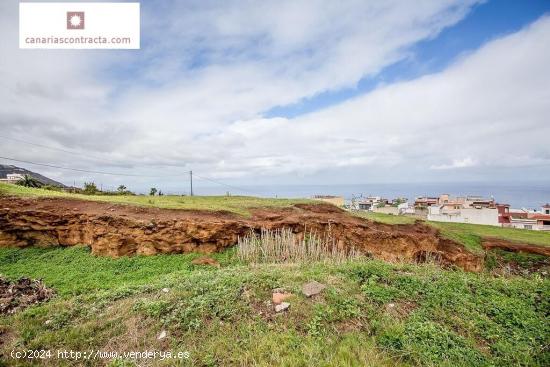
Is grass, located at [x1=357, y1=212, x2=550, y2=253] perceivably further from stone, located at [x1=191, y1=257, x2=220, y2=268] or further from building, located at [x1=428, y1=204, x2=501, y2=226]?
building, located at [x1=428, y1=204, x2=501, y2=226]

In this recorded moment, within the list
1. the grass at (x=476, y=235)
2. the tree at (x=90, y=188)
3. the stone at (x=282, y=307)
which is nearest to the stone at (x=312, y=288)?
the stone at (x=282, y=307)

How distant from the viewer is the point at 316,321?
4.93m

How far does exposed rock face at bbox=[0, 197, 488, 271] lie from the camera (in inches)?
469

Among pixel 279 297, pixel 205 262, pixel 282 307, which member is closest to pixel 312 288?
pixel 279 297

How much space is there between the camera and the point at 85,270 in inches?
409

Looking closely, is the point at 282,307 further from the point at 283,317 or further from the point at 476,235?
the point at 476,235

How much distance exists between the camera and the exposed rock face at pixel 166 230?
39.1ft

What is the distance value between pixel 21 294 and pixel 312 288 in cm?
752

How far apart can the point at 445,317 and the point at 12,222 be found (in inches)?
584

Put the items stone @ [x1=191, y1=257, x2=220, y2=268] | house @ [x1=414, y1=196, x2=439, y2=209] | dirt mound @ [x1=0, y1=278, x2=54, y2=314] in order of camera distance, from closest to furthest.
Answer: dirt mound @ [x1=0, y1=278, x2=54, y2=314] → stone @ [x1=191, y1=257, x2=220, y2=268] → house @ [x1=414, y1=196, x2=439, y2=209]

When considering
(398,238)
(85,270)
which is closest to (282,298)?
(85,270)

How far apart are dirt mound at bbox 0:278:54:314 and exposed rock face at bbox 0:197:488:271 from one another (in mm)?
3098

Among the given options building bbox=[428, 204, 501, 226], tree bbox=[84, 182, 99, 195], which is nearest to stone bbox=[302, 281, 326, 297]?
tree bbox=[84, 182, 99, 195]

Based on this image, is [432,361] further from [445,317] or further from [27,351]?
[27,351]
